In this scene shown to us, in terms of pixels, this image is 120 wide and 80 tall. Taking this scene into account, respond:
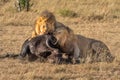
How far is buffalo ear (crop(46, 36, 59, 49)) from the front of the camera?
910 centimetres

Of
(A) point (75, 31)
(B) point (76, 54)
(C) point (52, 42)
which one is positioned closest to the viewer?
(C) point (52, 42)

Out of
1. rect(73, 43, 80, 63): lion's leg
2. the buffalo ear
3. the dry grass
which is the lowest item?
the dry grass

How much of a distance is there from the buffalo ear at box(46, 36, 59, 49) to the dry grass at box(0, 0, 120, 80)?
1.19 feet

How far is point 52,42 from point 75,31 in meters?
6.72

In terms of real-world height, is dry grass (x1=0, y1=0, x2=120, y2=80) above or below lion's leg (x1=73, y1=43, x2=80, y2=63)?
below

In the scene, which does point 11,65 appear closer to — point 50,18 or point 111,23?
point 50,18

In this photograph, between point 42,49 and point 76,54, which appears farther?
point 76,54

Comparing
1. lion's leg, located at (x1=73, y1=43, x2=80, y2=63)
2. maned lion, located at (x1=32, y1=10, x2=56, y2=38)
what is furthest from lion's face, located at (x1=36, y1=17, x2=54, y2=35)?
lion's leg, located at (x1=73, y1=43, x2=80, y2=63)

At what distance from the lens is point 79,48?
955 centimetres

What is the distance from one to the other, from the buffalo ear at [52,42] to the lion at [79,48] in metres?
0.08

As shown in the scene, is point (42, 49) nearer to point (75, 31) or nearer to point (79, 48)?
point (79, 48)

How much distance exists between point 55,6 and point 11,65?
596 inches

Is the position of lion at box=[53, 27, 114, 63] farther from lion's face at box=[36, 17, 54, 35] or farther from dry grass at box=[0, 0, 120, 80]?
dry grass at box=[0, 0, 120, 80]

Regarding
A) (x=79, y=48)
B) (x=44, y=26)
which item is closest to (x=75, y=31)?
(x=79, y=48)
